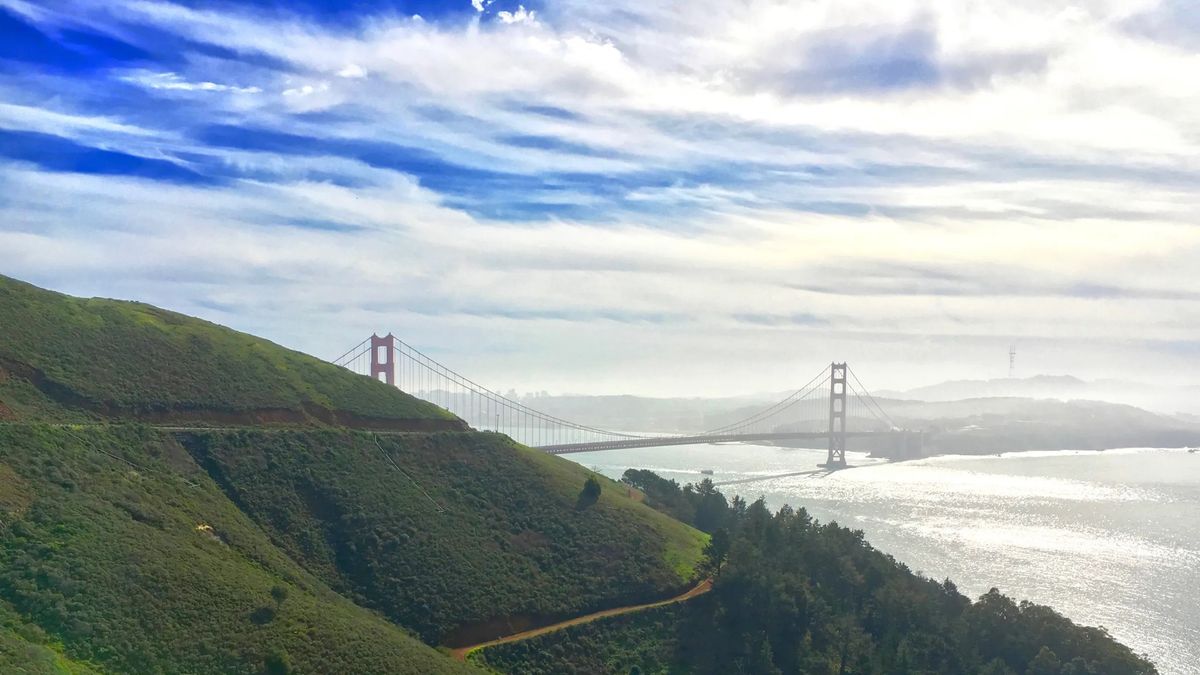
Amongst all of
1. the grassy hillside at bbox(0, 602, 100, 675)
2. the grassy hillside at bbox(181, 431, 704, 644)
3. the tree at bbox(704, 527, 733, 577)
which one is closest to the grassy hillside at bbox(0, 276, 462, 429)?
the grassy hillside at bbox(181, 431, 704, 644)

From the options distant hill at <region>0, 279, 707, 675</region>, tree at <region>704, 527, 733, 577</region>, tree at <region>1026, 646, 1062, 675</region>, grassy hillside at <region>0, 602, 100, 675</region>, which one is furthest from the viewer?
tree at <region>704, 527, 733, 577</region>

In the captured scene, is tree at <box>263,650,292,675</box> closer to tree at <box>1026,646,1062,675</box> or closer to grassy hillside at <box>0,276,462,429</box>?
grassy hillside at <box>0,276,462,429</box>

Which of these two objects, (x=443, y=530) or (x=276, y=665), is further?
(x=443, y=530)

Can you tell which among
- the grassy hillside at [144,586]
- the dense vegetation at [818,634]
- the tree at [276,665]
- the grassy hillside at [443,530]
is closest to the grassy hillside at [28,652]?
the grassy hillside at [144,586]

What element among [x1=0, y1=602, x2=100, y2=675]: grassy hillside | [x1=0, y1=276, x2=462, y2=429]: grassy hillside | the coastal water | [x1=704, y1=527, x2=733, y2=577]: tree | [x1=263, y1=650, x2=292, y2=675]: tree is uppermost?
[x1=0, y1=276, x2=462, y2=429]: grassy hillside

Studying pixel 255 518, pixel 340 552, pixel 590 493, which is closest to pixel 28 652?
pixel 255 518

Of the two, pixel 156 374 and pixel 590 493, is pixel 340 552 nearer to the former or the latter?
pixel 156 374
